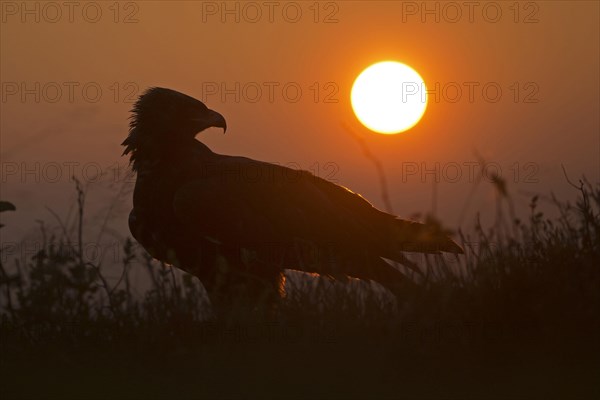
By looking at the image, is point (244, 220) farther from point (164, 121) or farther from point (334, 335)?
point (334, 335)

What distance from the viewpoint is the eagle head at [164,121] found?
27.3ft

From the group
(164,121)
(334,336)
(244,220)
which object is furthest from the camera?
(164,121)

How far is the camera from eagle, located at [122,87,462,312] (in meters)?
7.52

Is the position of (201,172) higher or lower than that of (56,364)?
higher

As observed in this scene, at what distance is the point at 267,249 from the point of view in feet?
25.3

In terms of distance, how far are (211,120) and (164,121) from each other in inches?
18.5

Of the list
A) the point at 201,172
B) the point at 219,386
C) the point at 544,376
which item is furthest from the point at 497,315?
the point at 201,172

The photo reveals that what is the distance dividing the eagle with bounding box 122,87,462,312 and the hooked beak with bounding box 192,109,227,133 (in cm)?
28

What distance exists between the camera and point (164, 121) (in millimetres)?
8422

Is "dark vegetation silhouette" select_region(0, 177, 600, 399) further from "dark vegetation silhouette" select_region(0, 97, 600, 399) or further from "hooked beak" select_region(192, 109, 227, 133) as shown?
"hooked beak" select_region(192, 109, 227, 133)

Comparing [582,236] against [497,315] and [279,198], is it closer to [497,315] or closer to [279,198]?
[497,315]

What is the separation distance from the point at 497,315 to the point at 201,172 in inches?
140

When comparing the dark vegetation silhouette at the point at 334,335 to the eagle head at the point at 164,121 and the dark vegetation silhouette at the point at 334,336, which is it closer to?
the dark vegetation silhouette at the point at 334,336

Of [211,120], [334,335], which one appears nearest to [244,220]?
[211,120]
